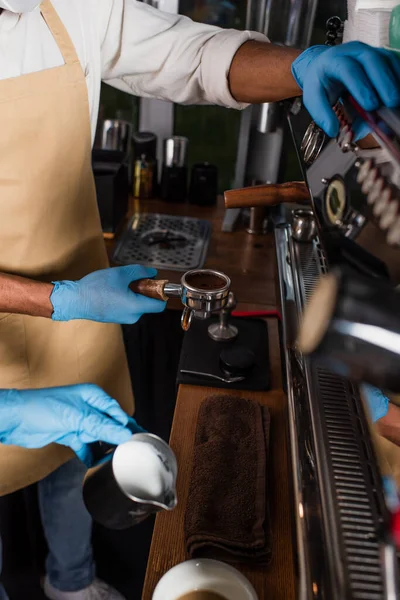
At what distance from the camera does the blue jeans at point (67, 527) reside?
5.85 ft

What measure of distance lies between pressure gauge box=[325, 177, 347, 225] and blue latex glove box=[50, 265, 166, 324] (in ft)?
1.87

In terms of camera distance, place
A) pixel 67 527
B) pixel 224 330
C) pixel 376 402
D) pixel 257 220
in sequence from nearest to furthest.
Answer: pixel 376 402 → pixel 224 330 → pixel 67 527 → pixel 257 220

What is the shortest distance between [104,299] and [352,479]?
722mm

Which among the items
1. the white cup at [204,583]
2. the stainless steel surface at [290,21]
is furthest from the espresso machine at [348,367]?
the stainless steel surface at [290,21]

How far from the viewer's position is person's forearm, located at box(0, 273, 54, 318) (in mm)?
1258

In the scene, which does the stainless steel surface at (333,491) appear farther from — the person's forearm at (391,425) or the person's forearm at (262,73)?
the person's forearm at (262,73)

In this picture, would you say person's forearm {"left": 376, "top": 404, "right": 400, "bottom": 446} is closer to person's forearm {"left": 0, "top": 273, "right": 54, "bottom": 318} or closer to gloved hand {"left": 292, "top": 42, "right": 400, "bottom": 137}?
gloved hand {"left": 292, "top": 42, "right": 400, "bottom": 137}

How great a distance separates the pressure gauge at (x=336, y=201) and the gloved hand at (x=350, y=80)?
0.35 feet

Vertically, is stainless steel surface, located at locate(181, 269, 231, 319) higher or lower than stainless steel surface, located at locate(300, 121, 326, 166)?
lower

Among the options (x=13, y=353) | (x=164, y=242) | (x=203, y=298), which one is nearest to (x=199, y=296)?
(x=203, y=298)

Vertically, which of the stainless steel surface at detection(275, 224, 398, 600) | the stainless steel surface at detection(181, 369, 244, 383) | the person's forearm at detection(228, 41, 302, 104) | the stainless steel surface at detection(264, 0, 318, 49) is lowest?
the stainless steel surface at detection(181, 369, 244, 383)

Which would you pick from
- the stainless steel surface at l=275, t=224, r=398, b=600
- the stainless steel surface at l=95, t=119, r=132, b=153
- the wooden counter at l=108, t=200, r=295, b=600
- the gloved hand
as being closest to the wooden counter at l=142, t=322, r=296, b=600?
the wooden counter at l=108, t=200, r=295, b=600

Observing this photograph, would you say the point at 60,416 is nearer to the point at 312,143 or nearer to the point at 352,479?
the point at 352,479

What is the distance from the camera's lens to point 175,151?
268 cm
